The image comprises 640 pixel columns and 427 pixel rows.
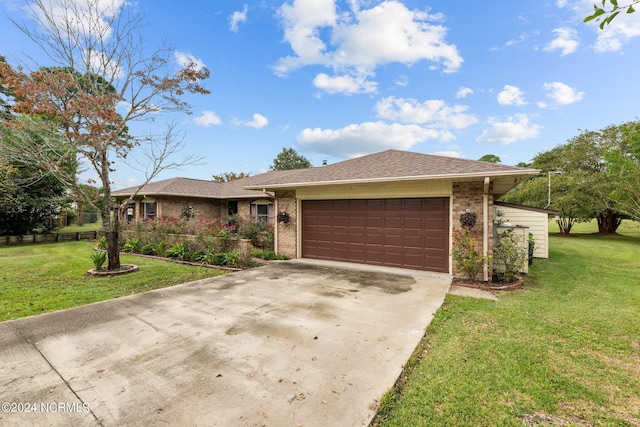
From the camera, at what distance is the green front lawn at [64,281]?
546 centimetres

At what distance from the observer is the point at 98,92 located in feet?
25.6

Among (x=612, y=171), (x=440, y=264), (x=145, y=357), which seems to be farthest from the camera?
(x=612, y=171)

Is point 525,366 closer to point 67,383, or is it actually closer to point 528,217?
point 67,383

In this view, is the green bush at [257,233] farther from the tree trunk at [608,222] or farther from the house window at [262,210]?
the tree trunk at [608,222]

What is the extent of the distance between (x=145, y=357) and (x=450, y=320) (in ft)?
14.8

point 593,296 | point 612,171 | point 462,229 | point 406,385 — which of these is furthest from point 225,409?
point 612,171

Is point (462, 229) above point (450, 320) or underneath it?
above

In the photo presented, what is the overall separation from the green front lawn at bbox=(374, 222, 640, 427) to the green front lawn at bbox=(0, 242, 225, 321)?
20.4 feet

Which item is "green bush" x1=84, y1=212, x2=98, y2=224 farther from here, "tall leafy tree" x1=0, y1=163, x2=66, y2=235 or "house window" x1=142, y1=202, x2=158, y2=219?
"house window" x1=142, y1=202, x2=158, y2=219

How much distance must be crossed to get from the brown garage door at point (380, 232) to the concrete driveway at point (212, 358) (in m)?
2.43

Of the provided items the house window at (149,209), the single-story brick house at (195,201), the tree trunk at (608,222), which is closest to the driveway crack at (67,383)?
the single-story brick house at (195,201)

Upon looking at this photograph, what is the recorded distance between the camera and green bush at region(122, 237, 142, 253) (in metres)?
11.9

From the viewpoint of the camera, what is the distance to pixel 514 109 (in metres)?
14.3

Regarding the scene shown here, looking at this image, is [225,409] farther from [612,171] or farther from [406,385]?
[612,171]
